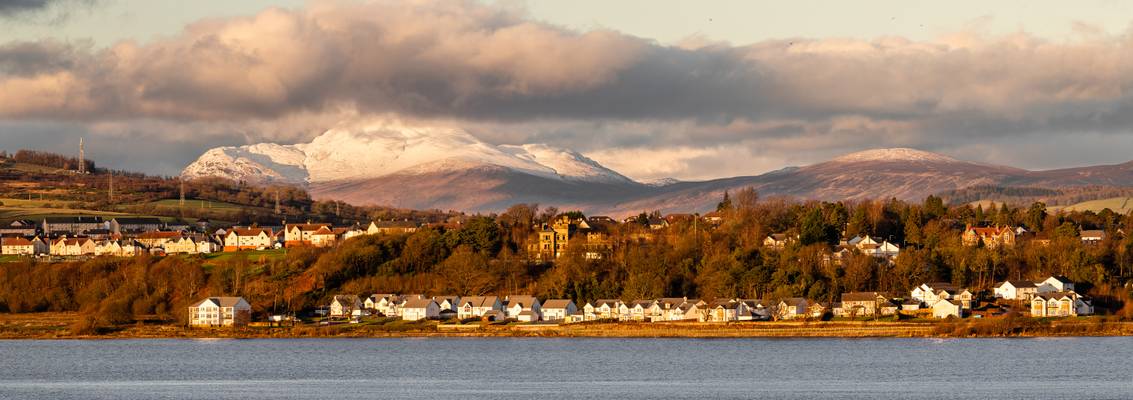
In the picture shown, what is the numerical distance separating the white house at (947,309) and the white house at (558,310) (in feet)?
73.1

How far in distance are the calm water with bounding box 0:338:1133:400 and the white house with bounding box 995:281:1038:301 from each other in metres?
15.4

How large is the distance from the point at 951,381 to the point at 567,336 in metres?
34.9

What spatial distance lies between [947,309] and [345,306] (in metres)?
38.1

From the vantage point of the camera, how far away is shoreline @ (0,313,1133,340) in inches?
3270

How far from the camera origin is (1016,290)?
94625 millimetres

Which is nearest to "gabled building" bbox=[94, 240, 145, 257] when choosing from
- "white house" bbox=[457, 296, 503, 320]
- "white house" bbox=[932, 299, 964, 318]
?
"white house" bbox=[457, 296, 503, 320]

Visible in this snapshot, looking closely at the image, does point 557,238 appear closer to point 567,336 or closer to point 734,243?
point 734,243

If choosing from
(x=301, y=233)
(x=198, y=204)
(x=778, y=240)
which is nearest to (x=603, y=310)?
(x=778, y=240)

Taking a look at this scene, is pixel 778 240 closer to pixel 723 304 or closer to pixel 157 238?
pixel 723 304

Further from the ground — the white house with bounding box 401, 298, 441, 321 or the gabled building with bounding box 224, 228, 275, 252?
the gabled building with bounding box 224, 228, 275, 252

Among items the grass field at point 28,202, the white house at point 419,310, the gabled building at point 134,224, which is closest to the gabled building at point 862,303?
the white house at point 419,310

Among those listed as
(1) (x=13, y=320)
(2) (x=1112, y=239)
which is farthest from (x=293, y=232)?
(2) (x=1112, y=239)

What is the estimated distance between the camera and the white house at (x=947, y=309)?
3484 inches

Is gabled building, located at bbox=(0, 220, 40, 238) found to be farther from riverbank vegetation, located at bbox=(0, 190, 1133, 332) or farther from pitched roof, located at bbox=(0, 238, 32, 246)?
riverbank vegetation, located at bbox=(0, 190, 1133, 332)
